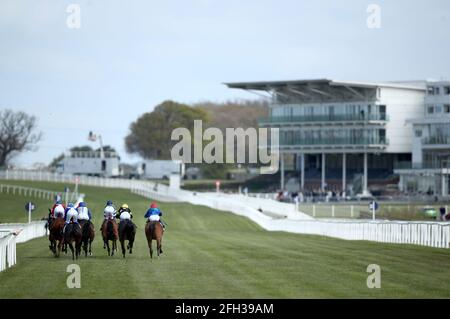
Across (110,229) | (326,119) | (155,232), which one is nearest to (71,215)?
(110,229)

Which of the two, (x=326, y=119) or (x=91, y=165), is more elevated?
(x=326, y=119)

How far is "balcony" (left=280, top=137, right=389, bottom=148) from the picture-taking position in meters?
99.8

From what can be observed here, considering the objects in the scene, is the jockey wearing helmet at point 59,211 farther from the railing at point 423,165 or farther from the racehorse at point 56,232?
the railing at point 423,165

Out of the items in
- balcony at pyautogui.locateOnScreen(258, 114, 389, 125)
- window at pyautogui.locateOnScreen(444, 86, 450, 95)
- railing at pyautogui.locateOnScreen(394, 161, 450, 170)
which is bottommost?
railing at pyautogui.locateOnScreen(394, 161, 450, 170)

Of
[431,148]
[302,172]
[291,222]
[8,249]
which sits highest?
[431,148]

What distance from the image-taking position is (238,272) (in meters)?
23.5

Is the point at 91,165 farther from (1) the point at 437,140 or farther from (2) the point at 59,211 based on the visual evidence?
(2) the point at 59,211

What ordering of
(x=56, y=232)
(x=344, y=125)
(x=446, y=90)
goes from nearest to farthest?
1. (x=56, y=232)
2. (x=446, y=90)
3. (x=344, y=125)

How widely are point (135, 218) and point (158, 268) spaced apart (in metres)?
35.8

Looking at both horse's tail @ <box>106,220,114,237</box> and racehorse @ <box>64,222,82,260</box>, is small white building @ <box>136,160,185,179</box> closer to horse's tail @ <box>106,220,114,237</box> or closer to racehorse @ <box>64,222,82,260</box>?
horse's tail @ <box>106,220,114,237</box>

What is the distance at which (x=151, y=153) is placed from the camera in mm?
141250

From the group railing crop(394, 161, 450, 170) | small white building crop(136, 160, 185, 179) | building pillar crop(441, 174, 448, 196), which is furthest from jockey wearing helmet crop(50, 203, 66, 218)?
small white building crop(136, 160, 185, 179)

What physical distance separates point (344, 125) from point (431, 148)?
8.61 m

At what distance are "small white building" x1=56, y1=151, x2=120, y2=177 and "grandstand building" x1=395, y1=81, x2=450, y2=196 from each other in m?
34.4
